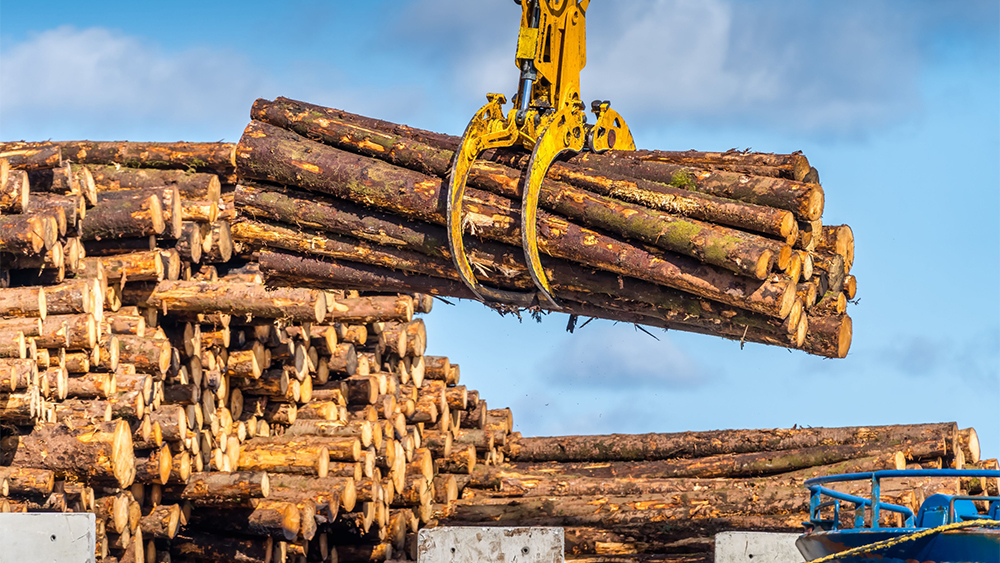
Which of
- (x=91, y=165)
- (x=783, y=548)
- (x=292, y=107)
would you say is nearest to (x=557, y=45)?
(x=292, y=107)

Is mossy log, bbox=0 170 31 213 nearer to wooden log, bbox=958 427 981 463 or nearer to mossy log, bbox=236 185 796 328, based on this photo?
mossy log, bbox=236 185 796 328

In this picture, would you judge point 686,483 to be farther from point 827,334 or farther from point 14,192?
point 14,192

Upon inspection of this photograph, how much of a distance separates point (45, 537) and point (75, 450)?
385cm

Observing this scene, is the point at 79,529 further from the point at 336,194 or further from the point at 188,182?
the point at 188,182

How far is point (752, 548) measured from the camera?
917cm

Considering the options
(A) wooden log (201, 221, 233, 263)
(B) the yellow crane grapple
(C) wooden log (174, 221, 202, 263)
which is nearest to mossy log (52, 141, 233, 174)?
(A) wooden log (201, 221, 233, 263)

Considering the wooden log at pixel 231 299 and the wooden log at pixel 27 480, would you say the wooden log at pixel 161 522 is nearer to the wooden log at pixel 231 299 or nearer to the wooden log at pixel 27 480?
the wooden log at pixel 27 480

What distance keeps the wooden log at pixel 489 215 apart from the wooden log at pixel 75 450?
2870mm

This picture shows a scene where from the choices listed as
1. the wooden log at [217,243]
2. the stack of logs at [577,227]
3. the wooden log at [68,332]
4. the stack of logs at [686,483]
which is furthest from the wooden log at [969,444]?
the wooden log at [68,332]

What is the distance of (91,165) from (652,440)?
7.69 meters

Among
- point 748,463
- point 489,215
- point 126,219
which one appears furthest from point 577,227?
point 748,463

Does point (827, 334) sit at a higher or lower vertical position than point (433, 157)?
lower

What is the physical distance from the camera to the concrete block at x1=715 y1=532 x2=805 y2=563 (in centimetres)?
912

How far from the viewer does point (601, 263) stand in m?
9.26
